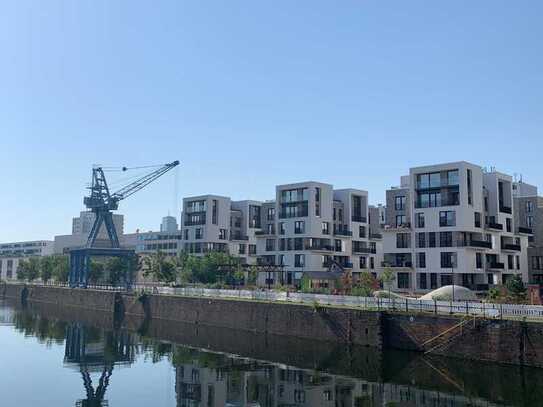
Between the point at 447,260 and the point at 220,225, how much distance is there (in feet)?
175

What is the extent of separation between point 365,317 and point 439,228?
2766 centimetres

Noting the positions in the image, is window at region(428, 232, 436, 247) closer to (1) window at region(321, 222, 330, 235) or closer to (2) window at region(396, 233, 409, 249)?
(2) window at region(396, 233, 409, 249)

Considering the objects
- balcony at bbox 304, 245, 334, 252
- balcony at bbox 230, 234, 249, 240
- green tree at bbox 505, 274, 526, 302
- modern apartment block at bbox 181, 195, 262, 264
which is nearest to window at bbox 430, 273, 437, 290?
green tree at bbox 505, 274, 526, 302

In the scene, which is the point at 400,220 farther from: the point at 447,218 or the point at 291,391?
the point at 291,391

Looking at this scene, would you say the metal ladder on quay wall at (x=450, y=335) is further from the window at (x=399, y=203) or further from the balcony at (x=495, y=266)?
the window at (x=399, y=203)

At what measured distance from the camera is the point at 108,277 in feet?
403

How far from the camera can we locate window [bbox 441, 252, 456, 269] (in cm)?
7275

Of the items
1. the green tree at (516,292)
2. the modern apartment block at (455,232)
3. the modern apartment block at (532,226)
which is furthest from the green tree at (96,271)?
the green tree at (516,292)

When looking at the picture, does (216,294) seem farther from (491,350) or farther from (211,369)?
(491,350)

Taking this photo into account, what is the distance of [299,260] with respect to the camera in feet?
313

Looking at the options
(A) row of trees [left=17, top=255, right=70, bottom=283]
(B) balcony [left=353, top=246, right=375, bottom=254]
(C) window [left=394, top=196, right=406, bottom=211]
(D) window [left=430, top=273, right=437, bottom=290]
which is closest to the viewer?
(D) window [left=430, top=273, right=437, bottom=290]

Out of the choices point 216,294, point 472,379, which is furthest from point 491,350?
point 216,294

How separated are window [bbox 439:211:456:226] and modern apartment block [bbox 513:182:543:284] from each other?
1586 centimetres

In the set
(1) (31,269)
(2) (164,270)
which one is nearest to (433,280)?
(2) (164,270)
